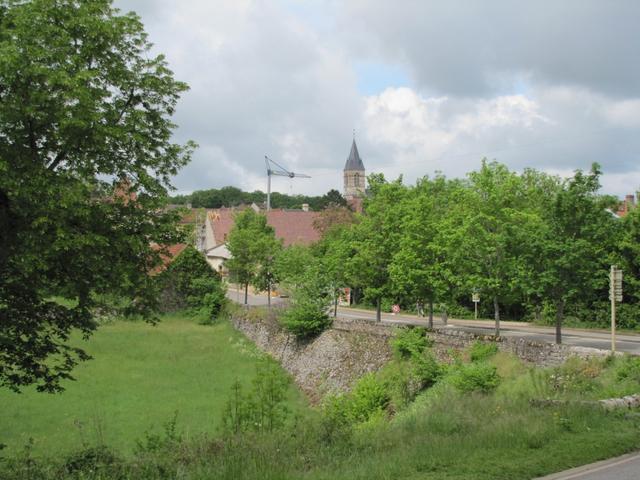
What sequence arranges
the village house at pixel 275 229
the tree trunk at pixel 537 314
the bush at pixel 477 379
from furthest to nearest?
the village house at pixel 275 229 → the tree trunk at pixel 537 314 → the bush at pixel 477 379

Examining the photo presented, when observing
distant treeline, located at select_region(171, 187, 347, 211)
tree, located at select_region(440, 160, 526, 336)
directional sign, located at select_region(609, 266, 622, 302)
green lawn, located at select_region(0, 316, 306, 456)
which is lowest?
green lawn, located at select_region(0, 316, 306, 456)

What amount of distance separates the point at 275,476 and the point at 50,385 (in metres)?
7.27

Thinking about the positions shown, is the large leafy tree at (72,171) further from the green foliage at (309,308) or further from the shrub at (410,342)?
the green foliage at (309,308)

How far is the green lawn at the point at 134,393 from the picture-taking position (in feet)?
71.0

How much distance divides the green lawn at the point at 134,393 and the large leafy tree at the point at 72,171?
3255 mm

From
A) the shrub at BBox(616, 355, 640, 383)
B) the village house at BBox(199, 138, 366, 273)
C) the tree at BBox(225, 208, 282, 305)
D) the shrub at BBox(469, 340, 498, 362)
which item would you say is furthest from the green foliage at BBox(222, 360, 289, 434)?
the village house at BBox(199, 138, 366, 273)

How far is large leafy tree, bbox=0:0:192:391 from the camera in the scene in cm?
1195

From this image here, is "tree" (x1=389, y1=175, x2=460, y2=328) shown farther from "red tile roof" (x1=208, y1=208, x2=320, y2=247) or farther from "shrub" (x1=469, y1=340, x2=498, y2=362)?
"red tile roof" (x1=208, y1=208, x2=320, y2=247)

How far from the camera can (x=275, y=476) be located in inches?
328

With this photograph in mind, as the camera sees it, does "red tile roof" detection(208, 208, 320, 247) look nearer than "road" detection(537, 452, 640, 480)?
No

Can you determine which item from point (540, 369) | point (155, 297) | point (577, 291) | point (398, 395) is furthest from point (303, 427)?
point (577, 291)

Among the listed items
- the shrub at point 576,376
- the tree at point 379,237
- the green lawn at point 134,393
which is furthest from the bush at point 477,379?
the tree at point 379,237

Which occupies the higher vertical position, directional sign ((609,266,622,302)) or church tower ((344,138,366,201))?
church tower ((344,138,366,201))

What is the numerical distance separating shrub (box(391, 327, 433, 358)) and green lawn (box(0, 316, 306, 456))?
5.02 m
